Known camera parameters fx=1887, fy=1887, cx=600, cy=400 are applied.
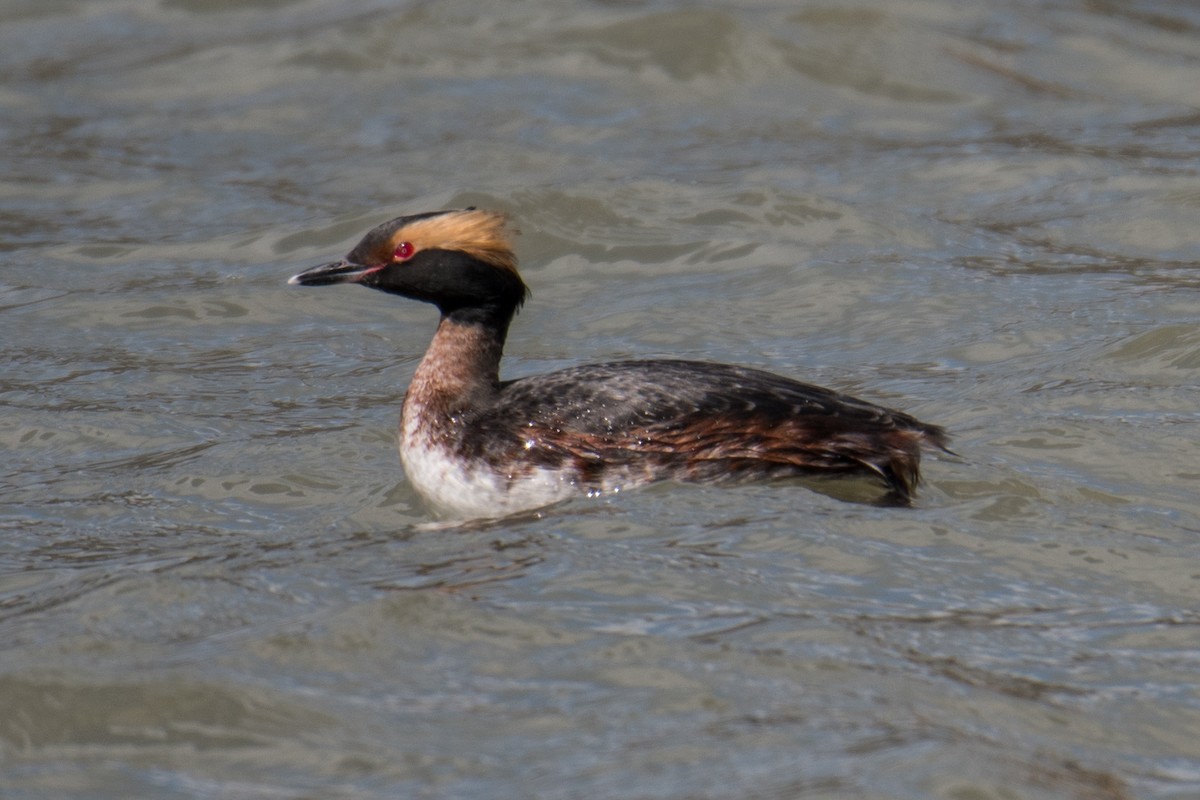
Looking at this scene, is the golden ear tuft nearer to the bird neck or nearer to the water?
the bird neck

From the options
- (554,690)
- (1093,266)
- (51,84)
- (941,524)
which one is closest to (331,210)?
(51,84)

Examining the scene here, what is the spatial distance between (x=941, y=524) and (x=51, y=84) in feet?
33.2

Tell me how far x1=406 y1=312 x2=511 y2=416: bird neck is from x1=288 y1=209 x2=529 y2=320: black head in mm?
48

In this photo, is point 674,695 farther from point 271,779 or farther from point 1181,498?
point 1181,498

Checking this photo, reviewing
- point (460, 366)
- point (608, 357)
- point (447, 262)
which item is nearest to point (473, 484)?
point (460, 366)

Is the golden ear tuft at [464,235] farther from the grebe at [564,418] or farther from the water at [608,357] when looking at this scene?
the water at [608,357]

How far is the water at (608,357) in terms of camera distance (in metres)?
5.35

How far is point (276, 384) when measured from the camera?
9.48 meters

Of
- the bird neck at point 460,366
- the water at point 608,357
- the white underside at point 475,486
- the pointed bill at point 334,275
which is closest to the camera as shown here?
the water at point 608,357

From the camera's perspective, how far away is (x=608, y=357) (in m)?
9.73

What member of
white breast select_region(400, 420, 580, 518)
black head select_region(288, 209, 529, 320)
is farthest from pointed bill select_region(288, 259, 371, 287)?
white breast select_region(400, 420, 580, 518)

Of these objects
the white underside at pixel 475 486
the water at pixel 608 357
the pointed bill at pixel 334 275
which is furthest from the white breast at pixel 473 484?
the pointed bill at pixel 334 275

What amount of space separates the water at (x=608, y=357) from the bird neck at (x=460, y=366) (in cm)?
42

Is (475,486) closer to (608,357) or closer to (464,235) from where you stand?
(464,235)
